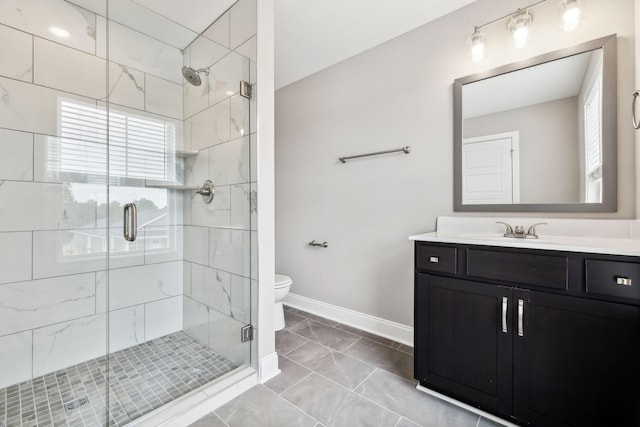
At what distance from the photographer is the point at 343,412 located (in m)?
1.40

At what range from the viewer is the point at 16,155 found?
1.63 m

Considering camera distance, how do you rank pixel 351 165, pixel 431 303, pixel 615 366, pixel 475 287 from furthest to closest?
pixel 351 165, pixel 431 303, pixel 475 287, pixel 615 366

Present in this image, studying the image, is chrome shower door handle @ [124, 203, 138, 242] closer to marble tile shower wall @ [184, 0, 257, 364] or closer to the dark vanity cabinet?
marble tile shower wall @ [184, 0, 257, 364]

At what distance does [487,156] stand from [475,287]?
0.88 meters

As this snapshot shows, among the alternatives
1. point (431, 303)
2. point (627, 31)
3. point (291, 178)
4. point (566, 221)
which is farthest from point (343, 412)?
point (627, 31)

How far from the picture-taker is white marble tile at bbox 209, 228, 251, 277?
1790 millimetres

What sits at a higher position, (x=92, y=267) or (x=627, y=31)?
(x=627, y=31)

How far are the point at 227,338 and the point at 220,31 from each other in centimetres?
215

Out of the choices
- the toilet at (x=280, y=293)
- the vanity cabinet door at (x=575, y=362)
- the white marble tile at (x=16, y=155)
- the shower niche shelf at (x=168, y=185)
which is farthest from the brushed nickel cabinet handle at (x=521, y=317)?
the white marble tile at (x=16, y=155)

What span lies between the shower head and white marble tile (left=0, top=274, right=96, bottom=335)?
A: 1565 millimetres

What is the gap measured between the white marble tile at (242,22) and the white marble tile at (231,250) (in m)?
1.26

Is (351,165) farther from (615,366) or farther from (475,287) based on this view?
(615,366)

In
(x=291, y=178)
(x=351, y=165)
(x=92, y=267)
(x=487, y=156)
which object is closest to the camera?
(x=487, y=156)

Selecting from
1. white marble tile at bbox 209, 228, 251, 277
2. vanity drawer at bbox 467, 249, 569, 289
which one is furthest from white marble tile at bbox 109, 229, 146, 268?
vanity drawer at bbox 467, 249, 569, 289
